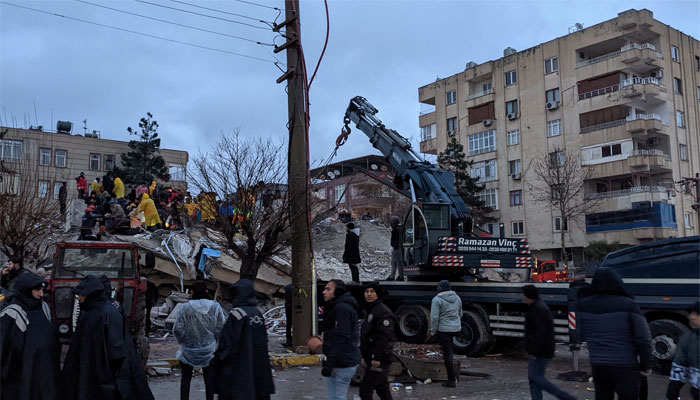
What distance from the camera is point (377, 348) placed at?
7.02 meters

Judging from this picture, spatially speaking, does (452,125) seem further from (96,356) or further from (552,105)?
(96,356)

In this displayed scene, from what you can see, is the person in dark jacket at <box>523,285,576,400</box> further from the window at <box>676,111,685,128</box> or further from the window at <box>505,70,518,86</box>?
the window at <box>505,70,518,86</box>

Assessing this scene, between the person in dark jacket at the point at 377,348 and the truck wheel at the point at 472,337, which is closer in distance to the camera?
the person in dark jacket at the point at 377,348

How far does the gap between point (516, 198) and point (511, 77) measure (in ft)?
31.4

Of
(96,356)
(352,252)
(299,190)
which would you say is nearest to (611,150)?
(352,252)

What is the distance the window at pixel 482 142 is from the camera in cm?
4888

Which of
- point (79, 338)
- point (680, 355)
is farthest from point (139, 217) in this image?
point (680, 355)

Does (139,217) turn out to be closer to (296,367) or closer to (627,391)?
(296,367)

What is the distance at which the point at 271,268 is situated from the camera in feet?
66.4

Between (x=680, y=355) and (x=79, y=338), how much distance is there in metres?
6.58

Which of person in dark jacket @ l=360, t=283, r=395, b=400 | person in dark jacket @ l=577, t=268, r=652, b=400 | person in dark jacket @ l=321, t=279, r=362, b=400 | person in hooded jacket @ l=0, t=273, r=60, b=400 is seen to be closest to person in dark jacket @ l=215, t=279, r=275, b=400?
person in dark jacket @ l=321, t=279, r=362, b=400

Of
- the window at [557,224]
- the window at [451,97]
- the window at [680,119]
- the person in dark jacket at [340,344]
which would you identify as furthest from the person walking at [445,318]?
the window at [451,97]

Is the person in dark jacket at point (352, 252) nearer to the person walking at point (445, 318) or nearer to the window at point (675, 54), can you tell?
the person walking at point (445, 318)

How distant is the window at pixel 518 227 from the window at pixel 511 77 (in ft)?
35.9
